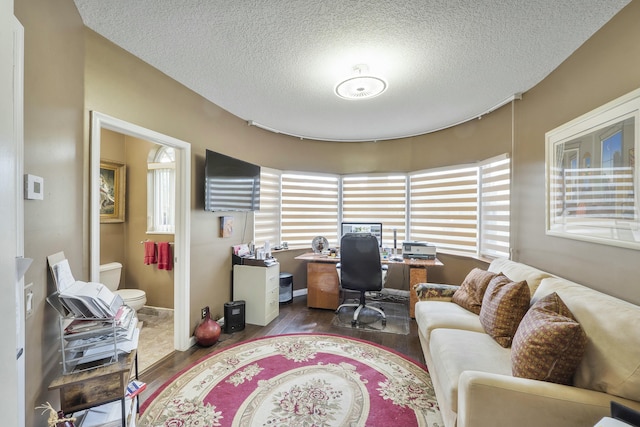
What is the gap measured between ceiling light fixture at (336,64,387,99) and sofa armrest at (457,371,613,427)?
220 centimetres

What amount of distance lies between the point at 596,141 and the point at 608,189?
1.13ft

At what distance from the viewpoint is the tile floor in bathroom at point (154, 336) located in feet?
7.96

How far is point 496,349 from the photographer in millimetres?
1672

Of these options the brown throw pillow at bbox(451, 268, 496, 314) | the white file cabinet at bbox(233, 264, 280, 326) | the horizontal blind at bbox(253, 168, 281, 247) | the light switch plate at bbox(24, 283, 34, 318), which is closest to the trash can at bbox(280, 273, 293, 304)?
the white file cabinet at bbox(233, 264, 280, 326)

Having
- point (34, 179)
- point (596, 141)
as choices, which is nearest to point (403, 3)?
point (596, 141)

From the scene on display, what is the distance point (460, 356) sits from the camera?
5.16 ft

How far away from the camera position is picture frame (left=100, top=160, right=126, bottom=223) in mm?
3316

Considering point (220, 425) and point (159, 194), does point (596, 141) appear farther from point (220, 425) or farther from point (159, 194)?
point (159, 194)

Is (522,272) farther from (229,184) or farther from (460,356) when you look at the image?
(229,184)

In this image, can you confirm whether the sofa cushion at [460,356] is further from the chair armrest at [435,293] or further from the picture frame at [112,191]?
the picture frame at [112,191]

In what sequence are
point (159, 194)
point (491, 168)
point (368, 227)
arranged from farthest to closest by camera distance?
point (368, 227), point (159, 194), point (491, 168)

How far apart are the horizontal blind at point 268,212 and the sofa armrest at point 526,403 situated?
10.3 ft

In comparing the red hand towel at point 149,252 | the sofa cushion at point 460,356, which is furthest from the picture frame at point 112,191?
the sofa cushion at point 460,356

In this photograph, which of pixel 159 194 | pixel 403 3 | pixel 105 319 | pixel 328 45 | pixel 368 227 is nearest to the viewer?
pixel 105 319
